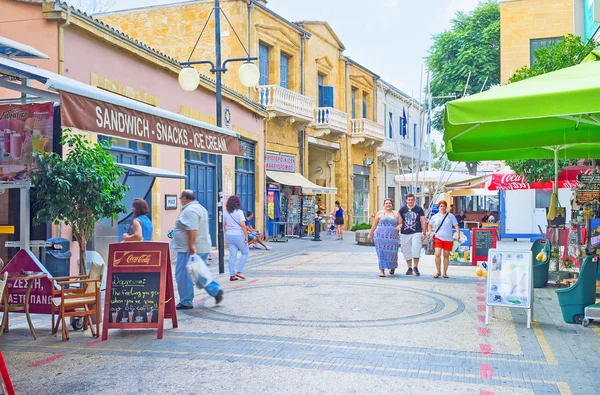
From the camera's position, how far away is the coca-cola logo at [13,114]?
23.8 feet

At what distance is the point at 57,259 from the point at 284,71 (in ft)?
64.7

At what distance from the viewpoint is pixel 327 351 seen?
243 inches

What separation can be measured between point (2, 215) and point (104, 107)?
147 inches

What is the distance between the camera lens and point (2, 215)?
27.8ft

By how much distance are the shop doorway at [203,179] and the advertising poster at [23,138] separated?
10082mm

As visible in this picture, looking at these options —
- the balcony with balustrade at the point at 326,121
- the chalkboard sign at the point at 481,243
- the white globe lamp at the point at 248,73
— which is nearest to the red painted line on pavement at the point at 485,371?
the white globe lamp at the point at 248,73

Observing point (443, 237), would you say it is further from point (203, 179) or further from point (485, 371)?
point (203, 179)

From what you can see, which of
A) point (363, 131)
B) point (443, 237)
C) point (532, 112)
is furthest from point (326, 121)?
point (532, 112)

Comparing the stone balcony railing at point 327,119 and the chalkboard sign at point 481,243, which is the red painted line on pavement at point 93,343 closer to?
the chalkboard sign at point 481,243

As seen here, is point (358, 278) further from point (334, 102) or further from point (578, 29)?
point (334, 102)

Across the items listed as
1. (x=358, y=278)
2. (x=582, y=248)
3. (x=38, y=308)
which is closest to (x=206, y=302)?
(x=38, y=308)

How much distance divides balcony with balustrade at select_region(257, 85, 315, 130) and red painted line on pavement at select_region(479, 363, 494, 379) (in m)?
18.8

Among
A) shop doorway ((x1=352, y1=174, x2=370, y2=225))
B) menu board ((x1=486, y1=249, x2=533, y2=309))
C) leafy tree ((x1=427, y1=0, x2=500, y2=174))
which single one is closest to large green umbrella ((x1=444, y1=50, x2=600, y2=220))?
menu board ((x1=486, y1=249, x2=533, y2=309))

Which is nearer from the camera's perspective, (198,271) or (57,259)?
(57,259)
